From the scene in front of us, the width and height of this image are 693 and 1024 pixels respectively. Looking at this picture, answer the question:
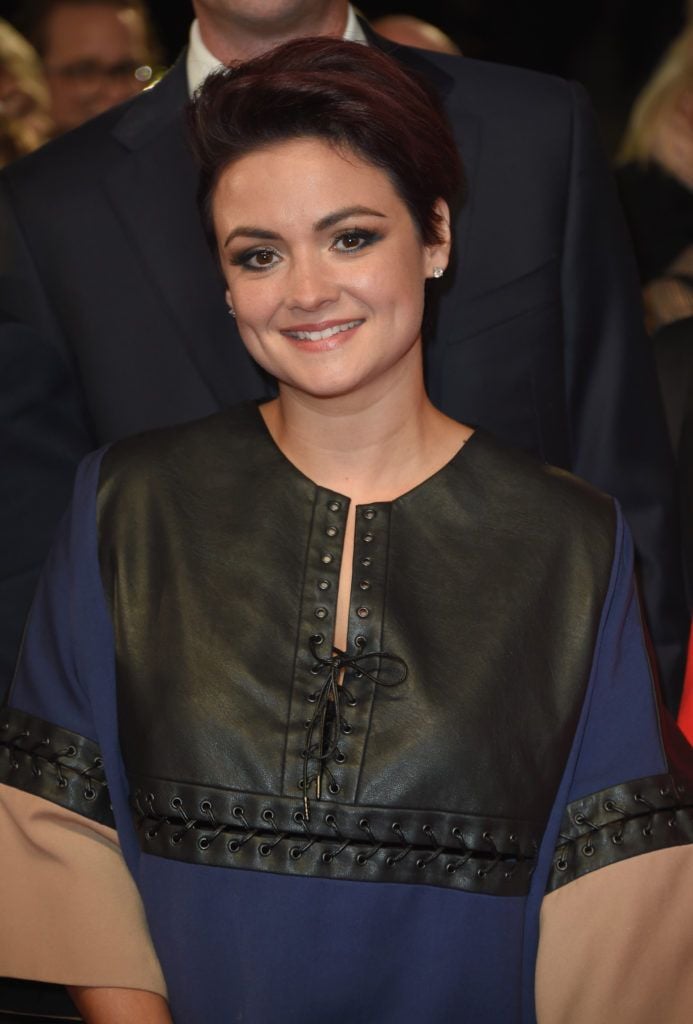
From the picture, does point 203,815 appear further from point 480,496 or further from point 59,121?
point 59,121

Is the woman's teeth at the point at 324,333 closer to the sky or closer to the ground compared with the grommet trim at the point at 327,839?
closer to the sky

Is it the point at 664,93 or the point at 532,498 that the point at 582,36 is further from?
the point at 532,498

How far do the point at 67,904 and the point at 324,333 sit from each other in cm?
72

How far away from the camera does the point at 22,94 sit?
153 inches

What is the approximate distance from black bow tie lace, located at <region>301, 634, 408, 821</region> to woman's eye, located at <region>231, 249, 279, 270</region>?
434 millimetres

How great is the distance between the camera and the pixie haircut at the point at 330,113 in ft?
6.36

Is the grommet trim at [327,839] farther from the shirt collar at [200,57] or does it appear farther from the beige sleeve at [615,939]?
the shirt collar at [200,57]

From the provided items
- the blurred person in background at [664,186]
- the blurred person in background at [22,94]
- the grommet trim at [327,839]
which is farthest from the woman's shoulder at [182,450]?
the blurred person in background at [22,94]

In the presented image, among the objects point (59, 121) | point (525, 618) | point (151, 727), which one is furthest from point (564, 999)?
point (59, 121)

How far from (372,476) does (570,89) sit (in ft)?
2.47

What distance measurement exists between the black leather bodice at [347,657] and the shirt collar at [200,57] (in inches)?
23.9

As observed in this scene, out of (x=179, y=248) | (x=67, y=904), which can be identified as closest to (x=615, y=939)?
(x=67, y=904)

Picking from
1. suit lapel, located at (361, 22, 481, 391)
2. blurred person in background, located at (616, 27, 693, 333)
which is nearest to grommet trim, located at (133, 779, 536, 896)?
suit lapel, located at (361, 22, 481, 391)

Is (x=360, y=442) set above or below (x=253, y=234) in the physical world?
below
